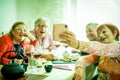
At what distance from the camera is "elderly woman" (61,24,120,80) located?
1.71 metres

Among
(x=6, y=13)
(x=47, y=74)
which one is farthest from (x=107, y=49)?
(x=6, y=13)

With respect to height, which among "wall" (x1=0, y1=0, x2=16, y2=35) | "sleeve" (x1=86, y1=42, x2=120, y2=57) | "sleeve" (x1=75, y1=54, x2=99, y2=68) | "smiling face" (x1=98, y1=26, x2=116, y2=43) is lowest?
"sleeve" (x1=75, y1=54, x2=99, y2=68)

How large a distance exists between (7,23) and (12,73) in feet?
8.59

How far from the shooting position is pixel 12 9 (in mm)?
4488

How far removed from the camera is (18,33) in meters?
2.79

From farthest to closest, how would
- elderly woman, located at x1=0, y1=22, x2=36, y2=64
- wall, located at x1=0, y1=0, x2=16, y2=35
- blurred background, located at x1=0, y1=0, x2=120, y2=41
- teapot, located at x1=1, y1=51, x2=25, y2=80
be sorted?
blurred background, located at x1=0, y1=0, x2=120, y2=41, wall, located at x1=0, y1=0, x2=16, y2=35, elderly woman, located at x1=0, y1=22, x2=36, y2=64, teapot, located at x1=1, y1=51, x2=25, y2=80

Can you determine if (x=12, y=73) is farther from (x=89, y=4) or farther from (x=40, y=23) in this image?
(x=89, y=4)

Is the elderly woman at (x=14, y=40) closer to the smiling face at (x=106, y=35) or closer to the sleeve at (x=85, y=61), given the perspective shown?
the sleeve at (x=85, y=61)

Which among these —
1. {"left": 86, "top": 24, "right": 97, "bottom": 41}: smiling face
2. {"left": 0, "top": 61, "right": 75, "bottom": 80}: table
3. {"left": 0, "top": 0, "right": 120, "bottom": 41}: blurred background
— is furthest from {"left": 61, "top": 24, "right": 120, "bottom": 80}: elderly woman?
{"left": 0, "top": 0, "right": 120, "bottom": 41}: blurred background

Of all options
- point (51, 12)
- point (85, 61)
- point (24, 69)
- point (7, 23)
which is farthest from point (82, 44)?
point (51, 12)

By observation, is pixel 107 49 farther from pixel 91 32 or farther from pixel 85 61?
pixel 91 32

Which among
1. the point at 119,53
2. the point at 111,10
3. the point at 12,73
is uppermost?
the point at 111,10

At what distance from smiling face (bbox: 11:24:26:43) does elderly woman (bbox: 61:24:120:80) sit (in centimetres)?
111

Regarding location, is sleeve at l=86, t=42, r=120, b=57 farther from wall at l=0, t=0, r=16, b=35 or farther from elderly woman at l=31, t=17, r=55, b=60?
wall at l=0, t=0, r=16, b=35
